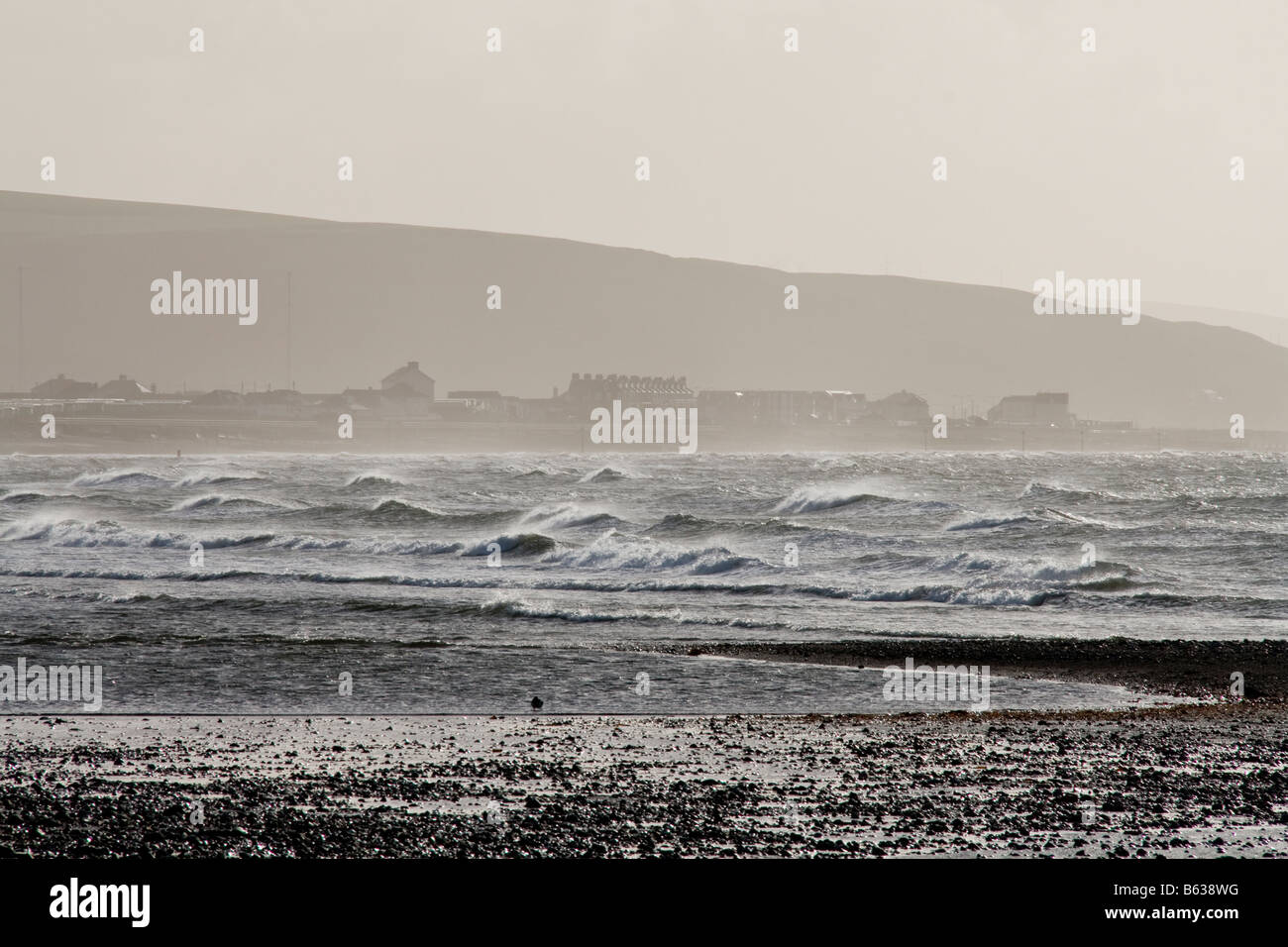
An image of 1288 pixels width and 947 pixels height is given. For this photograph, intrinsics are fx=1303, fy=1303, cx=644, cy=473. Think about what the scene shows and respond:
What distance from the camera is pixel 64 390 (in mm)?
191375

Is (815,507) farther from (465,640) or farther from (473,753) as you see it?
(473,753)

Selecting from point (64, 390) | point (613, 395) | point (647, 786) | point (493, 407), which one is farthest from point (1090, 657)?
point (64, 390)

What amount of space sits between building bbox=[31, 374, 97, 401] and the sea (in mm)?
132979

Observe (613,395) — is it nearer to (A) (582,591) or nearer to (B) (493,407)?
(B) (493,407)

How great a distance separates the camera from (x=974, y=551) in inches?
1476

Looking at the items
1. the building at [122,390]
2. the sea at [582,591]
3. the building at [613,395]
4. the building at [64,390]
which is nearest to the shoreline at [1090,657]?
the sea at [582,591]

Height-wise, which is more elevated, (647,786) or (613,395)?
(613,395)

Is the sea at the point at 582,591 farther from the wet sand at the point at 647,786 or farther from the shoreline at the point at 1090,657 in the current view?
the wet sand at the point at 647,786

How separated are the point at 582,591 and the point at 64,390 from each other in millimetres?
181513

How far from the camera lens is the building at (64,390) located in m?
189

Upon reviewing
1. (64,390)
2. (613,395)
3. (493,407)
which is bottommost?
(493,407)

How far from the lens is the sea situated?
16750mm
